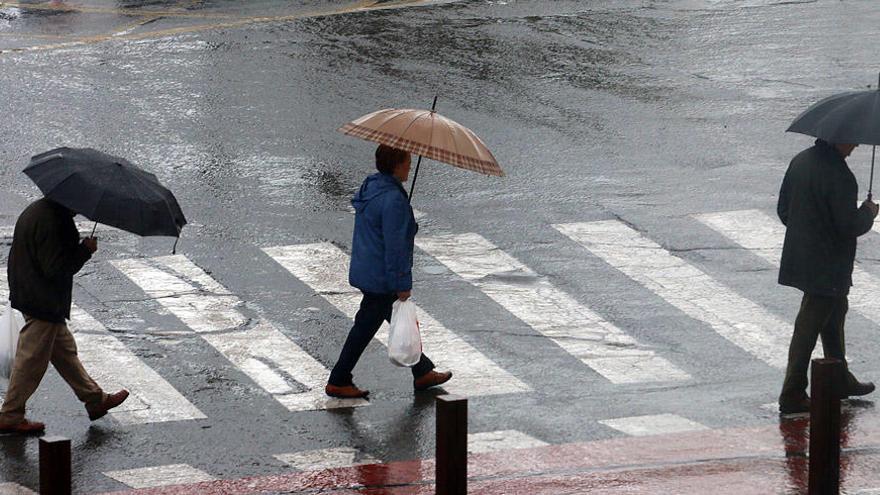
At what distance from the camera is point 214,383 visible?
1054 centimetres

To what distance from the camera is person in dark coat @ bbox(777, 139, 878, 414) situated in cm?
952

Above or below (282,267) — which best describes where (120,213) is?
above

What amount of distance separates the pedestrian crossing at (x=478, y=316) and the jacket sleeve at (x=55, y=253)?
111cm

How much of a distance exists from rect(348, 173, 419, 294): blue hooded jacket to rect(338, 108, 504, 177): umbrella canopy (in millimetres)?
336

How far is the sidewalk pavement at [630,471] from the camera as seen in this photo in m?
8.45

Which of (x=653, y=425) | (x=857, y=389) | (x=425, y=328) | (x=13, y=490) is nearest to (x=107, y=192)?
(x=13, y=490)

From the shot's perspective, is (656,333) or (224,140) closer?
(656,333)

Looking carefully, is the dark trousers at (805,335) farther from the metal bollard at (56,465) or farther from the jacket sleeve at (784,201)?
the metal bollard at (56,465)

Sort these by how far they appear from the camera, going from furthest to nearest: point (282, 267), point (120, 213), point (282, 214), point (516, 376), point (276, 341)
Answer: point (282, 214) → point (282, 267) → point (276, 341) → point (516, 376) → point (120, 213)

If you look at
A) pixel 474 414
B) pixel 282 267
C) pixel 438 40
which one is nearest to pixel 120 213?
pixel 474 414

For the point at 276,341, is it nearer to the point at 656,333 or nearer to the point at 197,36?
the point at 656,333

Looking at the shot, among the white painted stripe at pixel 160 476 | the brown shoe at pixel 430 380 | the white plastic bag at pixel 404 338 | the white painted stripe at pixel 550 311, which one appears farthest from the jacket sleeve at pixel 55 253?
the white painted stripe at pixel 550 311

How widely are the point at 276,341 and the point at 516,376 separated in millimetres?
1861

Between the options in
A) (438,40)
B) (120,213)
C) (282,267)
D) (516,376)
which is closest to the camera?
(120,213)
